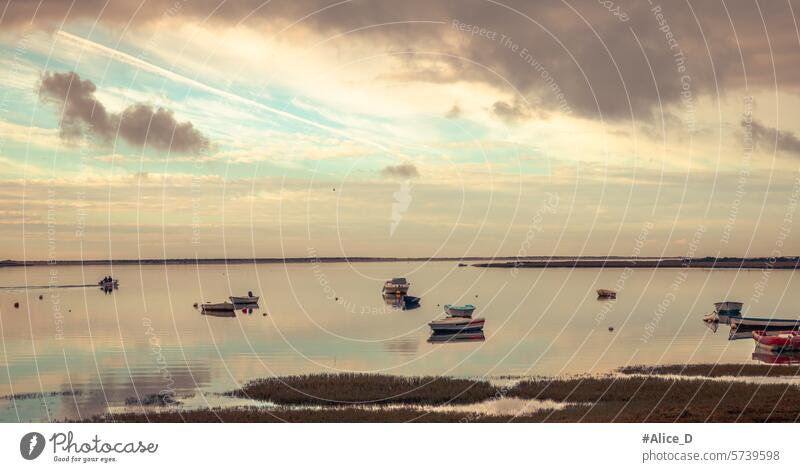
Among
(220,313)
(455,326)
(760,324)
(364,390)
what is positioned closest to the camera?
(364,390)

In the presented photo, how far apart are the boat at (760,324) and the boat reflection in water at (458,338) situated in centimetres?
2562

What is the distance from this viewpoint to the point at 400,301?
13362cm

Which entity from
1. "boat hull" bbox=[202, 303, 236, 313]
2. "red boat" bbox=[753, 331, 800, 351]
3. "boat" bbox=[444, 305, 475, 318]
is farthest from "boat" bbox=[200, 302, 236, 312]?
"red boat" bbox=[753, 331, 800, 351]

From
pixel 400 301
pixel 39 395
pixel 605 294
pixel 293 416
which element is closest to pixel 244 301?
pixel 400 301

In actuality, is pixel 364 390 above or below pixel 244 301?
below

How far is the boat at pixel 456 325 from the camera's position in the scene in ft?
266

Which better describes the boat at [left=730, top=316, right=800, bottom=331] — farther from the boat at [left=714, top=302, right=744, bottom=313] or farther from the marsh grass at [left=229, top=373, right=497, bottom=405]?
→ the marsh grass at [left=229, top=373, right=497, bottom=405]

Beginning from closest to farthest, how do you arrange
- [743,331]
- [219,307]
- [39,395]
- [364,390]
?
[364,390] → [39,395] → [743,331] → [219,307]

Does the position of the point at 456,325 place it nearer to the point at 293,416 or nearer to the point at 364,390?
the point at 364,390

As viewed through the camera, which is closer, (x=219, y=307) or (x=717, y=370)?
(x=717, y=370)

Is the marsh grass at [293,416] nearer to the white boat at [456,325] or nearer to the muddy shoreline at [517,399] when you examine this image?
the muddy shoreline at [517,399]

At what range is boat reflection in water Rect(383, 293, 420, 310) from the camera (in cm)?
12336

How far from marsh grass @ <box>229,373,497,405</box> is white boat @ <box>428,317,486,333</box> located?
96.1 feet
